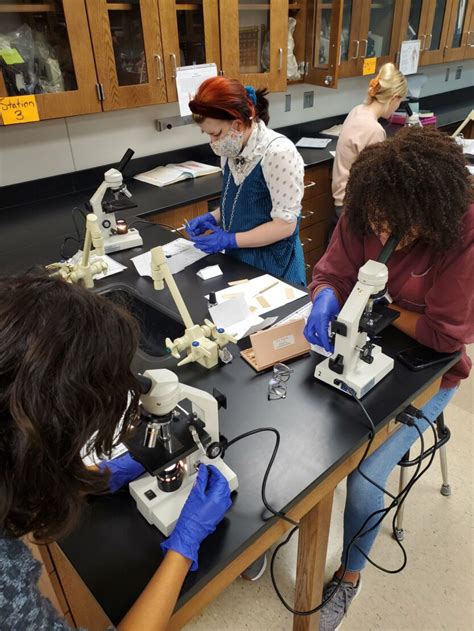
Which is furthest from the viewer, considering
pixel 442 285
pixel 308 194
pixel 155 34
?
pixel 308 194

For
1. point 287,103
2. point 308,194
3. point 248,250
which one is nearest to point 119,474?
point 248,250

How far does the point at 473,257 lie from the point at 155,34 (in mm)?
1840

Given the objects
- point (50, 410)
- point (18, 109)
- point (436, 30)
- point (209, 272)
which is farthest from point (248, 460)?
point (436, 30)

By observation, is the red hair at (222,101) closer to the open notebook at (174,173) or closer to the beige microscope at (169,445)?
the open notebook at (174,173)

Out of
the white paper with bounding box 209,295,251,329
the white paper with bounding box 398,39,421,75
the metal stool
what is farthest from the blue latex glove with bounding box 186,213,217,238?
the white paper with bounding box 398,39,421,75

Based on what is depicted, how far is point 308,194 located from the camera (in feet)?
9.77

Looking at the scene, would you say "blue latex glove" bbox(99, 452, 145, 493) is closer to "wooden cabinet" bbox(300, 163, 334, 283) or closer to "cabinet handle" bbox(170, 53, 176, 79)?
"cabinet handle" bbox(170, 53, 176, 79)

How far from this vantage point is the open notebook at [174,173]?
102 inches

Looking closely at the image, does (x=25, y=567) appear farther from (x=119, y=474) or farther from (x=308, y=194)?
(x=308, y=194)

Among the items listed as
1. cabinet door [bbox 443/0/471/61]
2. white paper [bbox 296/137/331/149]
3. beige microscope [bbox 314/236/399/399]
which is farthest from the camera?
cabinet door [bbox 443/0/471/61]

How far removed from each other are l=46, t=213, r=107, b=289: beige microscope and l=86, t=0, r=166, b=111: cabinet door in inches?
36.2

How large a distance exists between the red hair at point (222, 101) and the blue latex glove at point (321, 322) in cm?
82

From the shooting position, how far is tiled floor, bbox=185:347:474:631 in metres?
1.41

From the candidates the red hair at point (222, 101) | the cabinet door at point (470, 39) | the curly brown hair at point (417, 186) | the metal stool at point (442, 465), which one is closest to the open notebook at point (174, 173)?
the red hair at point (222, 101)
